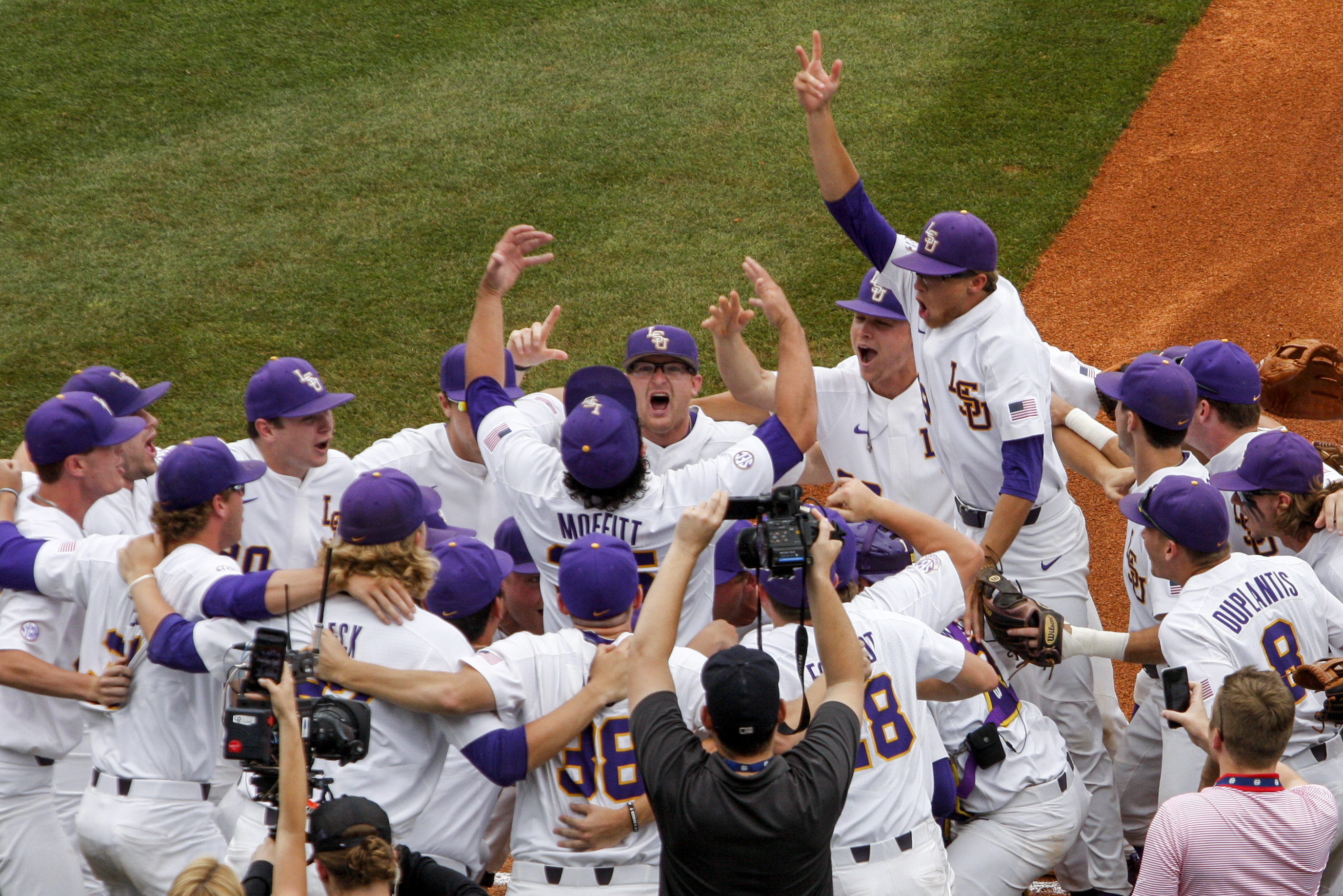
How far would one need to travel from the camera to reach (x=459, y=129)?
31.9ft

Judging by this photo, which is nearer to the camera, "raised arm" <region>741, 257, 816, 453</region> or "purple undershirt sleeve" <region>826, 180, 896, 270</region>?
"raised arm" <region>741, 257, 816, 453</region>

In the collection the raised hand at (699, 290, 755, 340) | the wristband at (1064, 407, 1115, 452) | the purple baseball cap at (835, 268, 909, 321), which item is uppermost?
the raised hand at (699, 290, 755, 340)

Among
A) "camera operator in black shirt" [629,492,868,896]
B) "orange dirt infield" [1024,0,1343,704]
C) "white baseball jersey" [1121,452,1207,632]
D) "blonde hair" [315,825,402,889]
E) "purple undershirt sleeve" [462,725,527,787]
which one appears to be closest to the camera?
"camera operator in black shirt" [629,492,868,896]

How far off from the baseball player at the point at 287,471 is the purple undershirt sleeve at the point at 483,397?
1.53 ft

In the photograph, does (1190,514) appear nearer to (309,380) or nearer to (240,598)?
(240,598)

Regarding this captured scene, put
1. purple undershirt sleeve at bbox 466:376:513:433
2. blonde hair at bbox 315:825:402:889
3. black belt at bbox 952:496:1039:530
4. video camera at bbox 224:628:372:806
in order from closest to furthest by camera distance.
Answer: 1. blonde hair at bbox 315:825:402:889
2. video camera at bbox 224:628:372:806
3. purple undershirt sleeve at bbox 466:376:513:433
4. black belt at bbox 952:496:1039:530

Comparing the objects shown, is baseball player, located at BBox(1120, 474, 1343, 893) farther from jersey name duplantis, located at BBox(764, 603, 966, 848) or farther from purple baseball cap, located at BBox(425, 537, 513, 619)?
purple baseball cap, located at BBox(425, 537, 513, 619)

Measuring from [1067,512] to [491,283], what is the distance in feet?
7.14

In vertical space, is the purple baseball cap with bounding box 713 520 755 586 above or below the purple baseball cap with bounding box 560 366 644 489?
below

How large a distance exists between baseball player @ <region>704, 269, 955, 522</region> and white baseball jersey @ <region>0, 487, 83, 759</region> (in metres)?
2.29

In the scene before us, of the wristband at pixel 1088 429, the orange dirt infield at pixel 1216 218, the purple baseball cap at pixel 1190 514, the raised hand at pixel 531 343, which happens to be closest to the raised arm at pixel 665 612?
the purple baseball cap at pixel 1190 514

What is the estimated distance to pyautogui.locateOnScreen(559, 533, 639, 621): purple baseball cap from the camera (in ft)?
10.3

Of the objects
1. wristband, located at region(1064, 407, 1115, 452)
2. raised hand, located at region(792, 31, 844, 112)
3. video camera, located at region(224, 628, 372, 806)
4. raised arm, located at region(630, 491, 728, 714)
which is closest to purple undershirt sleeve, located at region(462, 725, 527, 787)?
video camera, located at region(224, 628, 372, 806)

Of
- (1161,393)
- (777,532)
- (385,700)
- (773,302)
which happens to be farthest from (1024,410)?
(385,700)
